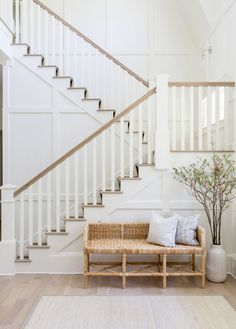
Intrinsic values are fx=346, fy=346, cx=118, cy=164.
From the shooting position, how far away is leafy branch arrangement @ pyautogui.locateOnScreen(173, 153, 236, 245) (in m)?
4.03

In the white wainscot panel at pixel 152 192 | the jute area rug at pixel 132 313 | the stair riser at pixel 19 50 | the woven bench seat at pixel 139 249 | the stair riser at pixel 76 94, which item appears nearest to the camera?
the jute area rug at pixel 132 313

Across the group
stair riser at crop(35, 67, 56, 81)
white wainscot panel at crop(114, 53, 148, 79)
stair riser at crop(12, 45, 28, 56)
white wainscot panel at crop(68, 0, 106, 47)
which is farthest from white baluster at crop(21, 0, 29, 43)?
white wainscot panel at crop(114, 53, 148, 79)

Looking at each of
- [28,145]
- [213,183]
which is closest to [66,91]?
[28,145]

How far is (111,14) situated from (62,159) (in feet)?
12.3

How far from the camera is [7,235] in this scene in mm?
4316

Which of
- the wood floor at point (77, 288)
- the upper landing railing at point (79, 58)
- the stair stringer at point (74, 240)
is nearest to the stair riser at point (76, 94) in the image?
the upper landing railing at point (79, 58)

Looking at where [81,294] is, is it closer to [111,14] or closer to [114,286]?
[114,286]

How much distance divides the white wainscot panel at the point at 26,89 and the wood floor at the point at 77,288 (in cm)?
281

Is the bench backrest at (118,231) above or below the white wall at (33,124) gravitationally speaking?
below

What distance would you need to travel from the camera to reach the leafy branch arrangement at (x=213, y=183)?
4.03 meters

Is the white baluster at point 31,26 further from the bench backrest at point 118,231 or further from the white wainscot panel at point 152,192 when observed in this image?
the bench backrest at point 118,231

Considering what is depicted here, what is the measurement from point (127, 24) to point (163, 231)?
14.7 feet

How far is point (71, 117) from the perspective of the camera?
5.76 meters

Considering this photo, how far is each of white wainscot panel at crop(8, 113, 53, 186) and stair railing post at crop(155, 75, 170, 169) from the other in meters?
2.12
